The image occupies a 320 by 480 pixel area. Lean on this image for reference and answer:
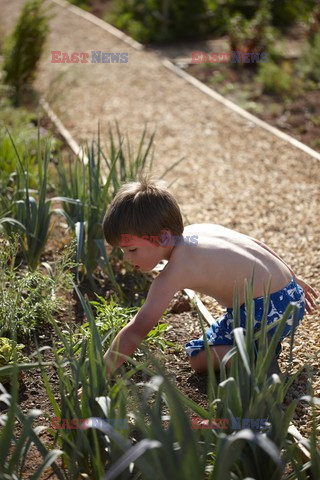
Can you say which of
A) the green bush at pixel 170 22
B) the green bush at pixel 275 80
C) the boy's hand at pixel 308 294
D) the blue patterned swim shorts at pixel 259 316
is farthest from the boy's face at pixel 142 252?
the green bush at pixel 170 22

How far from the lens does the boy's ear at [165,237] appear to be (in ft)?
8.47

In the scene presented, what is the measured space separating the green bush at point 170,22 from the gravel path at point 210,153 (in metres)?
0.60

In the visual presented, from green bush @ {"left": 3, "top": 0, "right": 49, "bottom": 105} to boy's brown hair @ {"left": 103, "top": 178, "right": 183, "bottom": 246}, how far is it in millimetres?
4364

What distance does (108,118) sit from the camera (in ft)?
21.3

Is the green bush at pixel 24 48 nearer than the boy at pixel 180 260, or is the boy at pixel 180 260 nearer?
the boy at pixel 180 260

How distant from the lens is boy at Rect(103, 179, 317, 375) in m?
2.51

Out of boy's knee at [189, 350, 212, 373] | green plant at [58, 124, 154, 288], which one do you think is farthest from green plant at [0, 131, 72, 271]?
boy's knee at [189, 350, 212, 373]

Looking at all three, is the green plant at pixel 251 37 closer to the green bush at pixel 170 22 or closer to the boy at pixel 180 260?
the green bush at pixel 170 22

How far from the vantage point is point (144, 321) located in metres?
2.45

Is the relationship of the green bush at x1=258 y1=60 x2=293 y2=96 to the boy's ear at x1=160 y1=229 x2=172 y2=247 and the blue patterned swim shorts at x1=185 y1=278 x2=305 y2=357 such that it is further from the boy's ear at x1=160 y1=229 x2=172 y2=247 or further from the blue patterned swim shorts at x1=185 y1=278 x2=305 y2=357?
the boy's ear at x1=160 y1=229 x2=172 y2=247

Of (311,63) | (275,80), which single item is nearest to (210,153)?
(275,80)

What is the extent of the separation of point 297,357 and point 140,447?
1.60 m

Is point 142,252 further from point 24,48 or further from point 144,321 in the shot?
point 24,48

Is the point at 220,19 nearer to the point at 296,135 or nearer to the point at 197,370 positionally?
the point at 296,135
